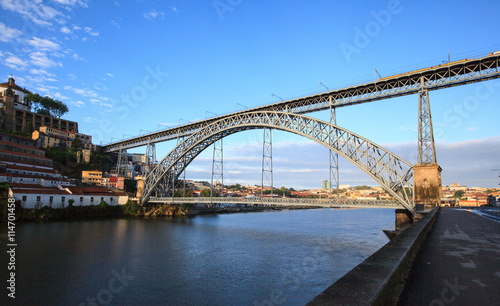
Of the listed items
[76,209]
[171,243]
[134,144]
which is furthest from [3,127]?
[171,243]

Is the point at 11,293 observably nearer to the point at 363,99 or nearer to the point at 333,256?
the point at 333,256

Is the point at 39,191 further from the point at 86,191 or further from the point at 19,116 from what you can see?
the point at 19,116

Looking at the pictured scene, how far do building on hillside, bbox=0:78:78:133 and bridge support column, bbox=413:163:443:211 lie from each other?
224 feet

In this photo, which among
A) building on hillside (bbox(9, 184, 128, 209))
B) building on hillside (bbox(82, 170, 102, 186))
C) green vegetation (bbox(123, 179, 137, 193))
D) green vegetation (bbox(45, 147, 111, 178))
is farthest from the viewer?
green vegetation (bbox(123, 179, 137, 193))

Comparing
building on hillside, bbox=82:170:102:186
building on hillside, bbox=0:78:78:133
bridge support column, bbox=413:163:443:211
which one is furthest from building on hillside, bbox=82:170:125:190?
bridge support column, bbox=413:163:443:211

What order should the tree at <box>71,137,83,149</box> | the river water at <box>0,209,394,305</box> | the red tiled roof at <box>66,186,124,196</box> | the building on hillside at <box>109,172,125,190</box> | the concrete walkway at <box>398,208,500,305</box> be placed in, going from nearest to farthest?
the concrete walkway at <box>398,208,500,305</box> → the river water at <box>0,209,394,305</box> → the red tiled roof at <box>66,186,124,196</box> → the building on hillside at <box>109,172,125,190</box> → the tree at <box>71,137,83,149</box>

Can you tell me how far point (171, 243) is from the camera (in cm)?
2344

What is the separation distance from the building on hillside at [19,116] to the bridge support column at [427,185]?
6837 cm

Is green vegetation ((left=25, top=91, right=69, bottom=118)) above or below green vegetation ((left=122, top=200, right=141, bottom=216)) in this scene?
above

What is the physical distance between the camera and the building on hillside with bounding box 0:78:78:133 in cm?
5838

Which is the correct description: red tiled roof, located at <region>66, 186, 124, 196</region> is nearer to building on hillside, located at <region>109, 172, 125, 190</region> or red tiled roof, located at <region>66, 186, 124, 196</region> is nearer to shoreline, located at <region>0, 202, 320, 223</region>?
shoreline, located at <region>0, 202, 320, 223</region>

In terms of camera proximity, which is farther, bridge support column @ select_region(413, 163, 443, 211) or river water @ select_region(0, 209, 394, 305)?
bridge support column @ select_region(413, 163, 443, 211)

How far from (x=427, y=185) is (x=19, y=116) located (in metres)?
73.2

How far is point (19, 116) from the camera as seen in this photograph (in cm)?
6119
